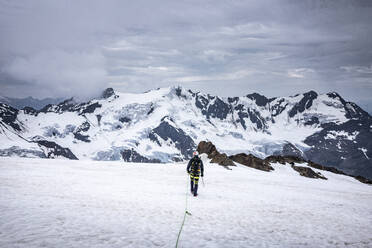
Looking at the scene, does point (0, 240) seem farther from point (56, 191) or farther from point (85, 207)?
point (56, 191)

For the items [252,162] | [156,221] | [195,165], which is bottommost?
[156,221]

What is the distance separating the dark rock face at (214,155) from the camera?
171ft

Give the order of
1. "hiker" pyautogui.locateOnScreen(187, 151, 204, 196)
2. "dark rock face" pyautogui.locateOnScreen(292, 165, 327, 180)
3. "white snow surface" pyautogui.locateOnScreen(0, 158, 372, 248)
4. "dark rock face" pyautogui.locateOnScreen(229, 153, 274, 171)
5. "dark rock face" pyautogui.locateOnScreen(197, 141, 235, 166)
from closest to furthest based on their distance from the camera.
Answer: "white snow surface" pyautogui.locateOnScreen(0, 158, 372, 248)
"hiker" pyautogui.locateOnScreen(187, 151, 204, 196)
"dark rock face" pyautogui.locateOnScreen(197, 141, 235, 166)
"dark rock face" pyautogui.locateOnScreen(229, 153, 274, 171)
"dark rock face" pyautogui.locateOnScreen(292, 165, 327, 180)

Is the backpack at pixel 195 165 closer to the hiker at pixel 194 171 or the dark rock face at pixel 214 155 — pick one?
the hiker at pixel 194 171

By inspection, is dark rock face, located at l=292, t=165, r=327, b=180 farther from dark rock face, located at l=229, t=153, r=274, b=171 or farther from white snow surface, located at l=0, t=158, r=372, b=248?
white snow surface, located at l=0, t=158, r=372, b=248

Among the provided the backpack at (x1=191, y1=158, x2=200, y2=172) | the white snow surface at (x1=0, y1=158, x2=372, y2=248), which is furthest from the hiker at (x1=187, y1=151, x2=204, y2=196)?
the white snow surface at (x1=0, y1=158, x2=372, y2=248)

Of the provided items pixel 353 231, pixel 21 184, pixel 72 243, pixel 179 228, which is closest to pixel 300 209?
pixel 353 231

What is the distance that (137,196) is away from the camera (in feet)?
58.4

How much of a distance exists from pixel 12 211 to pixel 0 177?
467 inches

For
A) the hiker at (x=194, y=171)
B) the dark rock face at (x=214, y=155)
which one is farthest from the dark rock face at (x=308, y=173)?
the hiker at (x=194, y=171)

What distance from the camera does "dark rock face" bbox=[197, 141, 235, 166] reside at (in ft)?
171

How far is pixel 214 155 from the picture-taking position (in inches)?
2426

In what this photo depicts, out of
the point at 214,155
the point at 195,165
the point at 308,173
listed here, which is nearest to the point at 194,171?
the point at 195,165

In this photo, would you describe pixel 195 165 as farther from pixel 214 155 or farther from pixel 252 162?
pixel 252 162
